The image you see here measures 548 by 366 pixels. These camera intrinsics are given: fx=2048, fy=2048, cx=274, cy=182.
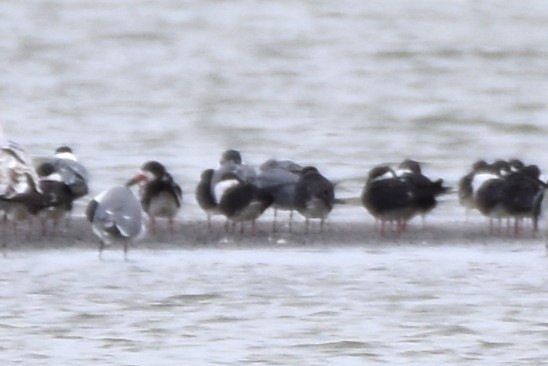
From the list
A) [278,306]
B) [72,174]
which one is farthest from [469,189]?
[278,306]

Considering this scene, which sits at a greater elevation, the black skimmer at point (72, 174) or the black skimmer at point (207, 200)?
the black skimmer at point (72, 174)

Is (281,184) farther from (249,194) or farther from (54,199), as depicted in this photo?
(54,199)

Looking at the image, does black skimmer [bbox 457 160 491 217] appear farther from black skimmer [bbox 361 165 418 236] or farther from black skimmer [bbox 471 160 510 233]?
black skimmer [bbox 361 165 418 236]

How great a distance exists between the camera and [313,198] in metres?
13.4

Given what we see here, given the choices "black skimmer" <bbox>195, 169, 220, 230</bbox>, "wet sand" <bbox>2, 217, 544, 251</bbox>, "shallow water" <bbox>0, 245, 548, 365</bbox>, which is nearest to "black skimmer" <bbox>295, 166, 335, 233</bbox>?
"wet sand" <bbox>2, 217, 544, 251</bbox>

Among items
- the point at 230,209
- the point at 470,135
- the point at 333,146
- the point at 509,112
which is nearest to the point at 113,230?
the point at 230,209

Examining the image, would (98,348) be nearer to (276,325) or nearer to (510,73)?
(276,325)

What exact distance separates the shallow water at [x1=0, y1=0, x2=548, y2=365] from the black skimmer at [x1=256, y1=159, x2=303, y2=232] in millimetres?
469

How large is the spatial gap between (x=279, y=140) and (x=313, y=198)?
5160 mm

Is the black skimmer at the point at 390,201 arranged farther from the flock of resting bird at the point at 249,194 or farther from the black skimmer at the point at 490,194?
the black skimmer at the point at 490,194

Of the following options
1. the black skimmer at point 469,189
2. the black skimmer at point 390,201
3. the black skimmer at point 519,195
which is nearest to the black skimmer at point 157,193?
the black skimmer at point 390,201

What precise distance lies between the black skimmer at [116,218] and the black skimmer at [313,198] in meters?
1.14

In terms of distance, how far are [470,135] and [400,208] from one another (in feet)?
19.4

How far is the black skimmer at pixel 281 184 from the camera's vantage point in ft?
44.8
